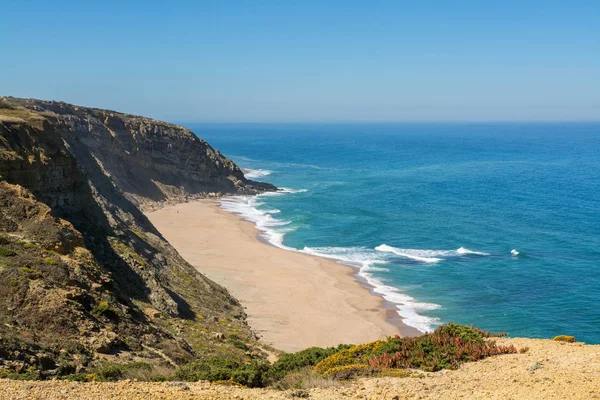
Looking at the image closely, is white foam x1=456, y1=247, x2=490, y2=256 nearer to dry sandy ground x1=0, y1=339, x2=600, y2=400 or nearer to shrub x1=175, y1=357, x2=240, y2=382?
dry sandy ground x1=0, y1=339, x2=600, y2=400

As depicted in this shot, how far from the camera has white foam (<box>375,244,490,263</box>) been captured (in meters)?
53.4

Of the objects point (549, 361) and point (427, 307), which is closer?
point (549, 361)

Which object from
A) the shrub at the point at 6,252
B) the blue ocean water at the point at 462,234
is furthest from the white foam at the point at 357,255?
the shrub at the point at 6,252

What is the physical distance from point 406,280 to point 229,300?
16.6m

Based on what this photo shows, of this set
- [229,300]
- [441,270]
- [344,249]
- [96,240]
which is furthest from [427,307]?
[96,240]

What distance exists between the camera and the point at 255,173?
13038 centimetres

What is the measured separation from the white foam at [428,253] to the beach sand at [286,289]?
7438 mm

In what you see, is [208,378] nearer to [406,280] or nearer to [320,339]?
[320,339]

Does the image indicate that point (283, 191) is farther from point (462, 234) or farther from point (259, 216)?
point (462, 234)

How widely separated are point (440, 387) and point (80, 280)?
1493 centimetres

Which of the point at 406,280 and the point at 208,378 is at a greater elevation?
the point at 208,378

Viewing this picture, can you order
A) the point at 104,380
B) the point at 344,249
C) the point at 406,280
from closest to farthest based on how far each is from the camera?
the point at 104,380 → the point at 406,280 → the point at 344,249

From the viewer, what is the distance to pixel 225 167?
102750 mm

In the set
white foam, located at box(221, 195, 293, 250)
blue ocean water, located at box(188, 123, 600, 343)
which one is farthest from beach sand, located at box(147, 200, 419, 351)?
blue ocean water, located at box(188, 123, 600, 343)
